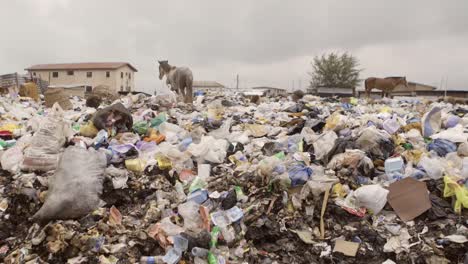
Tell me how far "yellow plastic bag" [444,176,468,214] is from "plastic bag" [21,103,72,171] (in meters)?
3.52

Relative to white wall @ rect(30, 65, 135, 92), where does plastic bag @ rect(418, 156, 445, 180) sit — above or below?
below

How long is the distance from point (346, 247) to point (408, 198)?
0.72 metres

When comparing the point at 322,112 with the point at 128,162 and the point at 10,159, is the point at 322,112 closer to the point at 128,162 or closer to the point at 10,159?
the point at 128,162

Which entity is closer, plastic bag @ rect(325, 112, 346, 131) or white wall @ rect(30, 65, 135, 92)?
plastic bag @ rect(325, 112, 346, 131)

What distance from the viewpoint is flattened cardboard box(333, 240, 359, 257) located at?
8.38ft

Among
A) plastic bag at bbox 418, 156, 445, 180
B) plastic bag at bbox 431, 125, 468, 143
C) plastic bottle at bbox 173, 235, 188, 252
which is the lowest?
plastic bottle at bbox 173, 235, 188, 252

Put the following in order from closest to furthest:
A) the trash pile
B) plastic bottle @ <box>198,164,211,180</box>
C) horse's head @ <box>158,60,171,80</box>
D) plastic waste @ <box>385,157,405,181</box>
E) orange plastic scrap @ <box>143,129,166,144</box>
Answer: the trash pile, plastic waste @ <box>385,157,405,181</box>, plastic bottle @ <box>198,164,211,180</box>, orange plastic scrap @ <box>143,129,166,144</box>, horse's head @ <box>158,60,171,80</box>

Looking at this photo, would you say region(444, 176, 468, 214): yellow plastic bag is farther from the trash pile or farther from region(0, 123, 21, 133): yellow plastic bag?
region(0, 123, 21, 133): yellow plastic bag

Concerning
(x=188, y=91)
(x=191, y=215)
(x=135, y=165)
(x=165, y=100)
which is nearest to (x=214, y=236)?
(x=191, y=215)

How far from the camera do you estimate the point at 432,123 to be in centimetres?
459

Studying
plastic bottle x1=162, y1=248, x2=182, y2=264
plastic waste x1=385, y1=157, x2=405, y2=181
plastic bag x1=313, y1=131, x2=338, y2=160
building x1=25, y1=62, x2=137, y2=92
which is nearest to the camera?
plastic bottle x1=162, y1=248, x2=182, y2=264

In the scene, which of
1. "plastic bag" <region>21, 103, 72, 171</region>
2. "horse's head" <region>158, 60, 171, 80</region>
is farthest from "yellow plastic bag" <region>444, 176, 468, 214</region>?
"horse's head" <region>158, 60, 171, 80</region>

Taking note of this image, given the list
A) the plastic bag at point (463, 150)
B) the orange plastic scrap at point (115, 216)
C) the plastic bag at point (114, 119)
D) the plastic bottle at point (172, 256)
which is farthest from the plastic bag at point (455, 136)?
the plastic bag at point (114, 119)

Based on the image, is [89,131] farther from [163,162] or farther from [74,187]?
[74,187]
